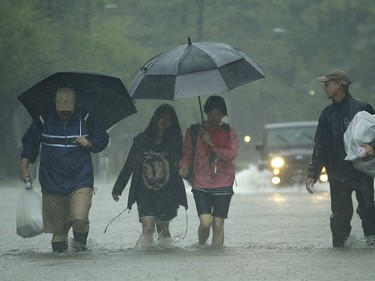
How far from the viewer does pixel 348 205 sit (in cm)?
1239

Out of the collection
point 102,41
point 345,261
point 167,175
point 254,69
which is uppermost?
point 102,41

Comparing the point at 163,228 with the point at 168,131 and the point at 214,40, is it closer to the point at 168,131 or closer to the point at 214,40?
the point at 168,131

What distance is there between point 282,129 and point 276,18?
40.5 meters

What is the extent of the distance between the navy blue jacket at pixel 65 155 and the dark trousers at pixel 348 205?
2.33 metres

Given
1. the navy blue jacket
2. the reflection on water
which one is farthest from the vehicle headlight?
the navy blue jacket

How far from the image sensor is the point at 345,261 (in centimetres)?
1089

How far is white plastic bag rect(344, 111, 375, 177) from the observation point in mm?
11891

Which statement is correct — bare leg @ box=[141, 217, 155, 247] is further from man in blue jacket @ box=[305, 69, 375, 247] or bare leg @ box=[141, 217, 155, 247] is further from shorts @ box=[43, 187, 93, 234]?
man in blue jacket @ box=[305, 69, 375, 247]

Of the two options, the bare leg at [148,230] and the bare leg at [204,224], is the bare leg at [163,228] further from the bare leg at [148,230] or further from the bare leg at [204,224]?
the bare leg at [204,224]

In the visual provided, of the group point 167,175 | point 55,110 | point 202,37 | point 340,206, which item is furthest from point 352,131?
point 202,37

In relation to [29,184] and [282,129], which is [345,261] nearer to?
[29,184]

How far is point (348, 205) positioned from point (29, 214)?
10.2 ft

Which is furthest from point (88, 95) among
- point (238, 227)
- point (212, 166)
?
point (238, 227)

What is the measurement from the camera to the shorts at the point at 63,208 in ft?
39.8
